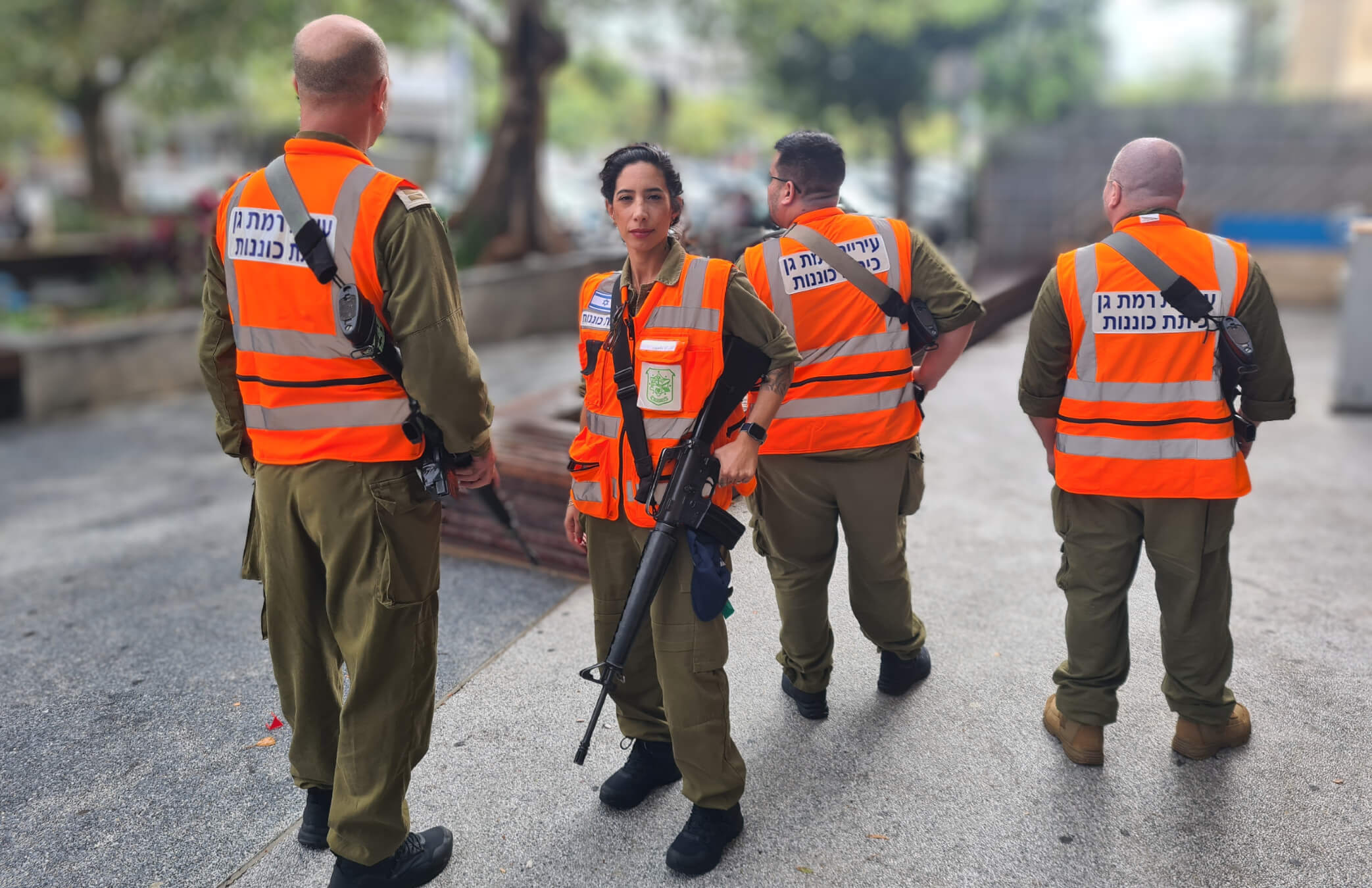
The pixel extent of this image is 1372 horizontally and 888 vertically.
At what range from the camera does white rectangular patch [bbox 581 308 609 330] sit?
9.22ft

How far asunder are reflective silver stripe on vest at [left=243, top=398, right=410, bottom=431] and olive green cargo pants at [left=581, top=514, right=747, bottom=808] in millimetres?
613

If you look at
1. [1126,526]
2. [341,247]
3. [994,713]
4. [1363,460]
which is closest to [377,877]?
[341,247]

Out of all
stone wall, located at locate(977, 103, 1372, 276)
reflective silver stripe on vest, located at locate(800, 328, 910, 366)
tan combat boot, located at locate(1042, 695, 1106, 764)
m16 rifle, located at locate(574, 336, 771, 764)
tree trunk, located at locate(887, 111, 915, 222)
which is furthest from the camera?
tree trunk, located at locate(887, 111, 915, 222)

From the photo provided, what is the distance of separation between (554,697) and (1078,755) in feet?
5.43

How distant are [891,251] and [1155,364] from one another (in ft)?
2.67

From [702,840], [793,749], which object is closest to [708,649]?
[702,840]

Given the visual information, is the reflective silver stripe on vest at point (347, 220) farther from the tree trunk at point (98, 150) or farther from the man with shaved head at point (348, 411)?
the tree trunk at point (98, 150)

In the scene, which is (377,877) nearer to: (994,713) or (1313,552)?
(994,713)

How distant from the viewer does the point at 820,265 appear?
10.7 feet

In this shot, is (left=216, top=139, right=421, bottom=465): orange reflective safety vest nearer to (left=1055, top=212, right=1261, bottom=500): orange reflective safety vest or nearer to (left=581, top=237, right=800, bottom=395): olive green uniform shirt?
(left=581, top=237, right=800, bottom=395): olive green uniform shirt

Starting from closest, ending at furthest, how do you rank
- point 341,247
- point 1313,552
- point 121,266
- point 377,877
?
point 341,247
point 377,877
point 1313,552
point 121,266

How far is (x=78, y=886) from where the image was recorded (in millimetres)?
2828

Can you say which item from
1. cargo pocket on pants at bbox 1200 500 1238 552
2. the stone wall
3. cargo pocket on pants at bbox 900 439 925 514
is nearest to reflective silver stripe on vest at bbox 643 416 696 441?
cargo pocket on pants at bbox 900 439 925 514

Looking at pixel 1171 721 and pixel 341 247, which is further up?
pixel 341 247
